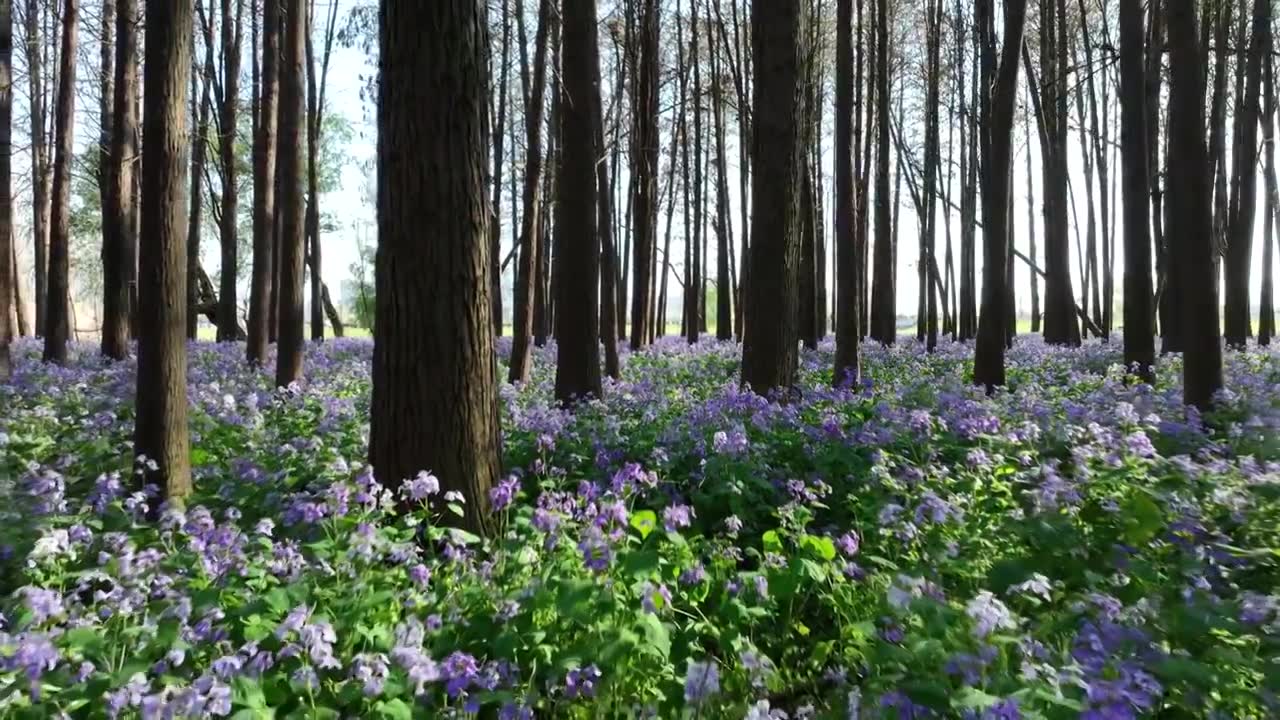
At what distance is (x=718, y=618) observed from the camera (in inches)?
132

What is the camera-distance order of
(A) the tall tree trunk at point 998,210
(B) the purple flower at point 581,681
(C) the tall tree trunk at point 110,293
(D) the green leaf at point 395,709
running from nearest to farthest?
(D) the green leaf at point 395,709 → (B) the purple flower at point 581,681 → (A) the tall tree trunk at point 998,210 → (C) the tall tree trunk at point 110,293

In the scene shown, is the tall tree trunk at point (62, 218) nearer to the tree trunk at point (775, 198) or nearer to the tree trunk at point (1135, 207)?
the tree trunk at point (775, 198)

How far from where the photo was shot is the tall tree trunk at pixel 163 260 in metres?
5.27

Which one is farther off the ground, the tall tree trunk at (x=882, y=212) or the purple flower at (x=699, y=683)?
the tall tree trunk at (x=882, y=212)

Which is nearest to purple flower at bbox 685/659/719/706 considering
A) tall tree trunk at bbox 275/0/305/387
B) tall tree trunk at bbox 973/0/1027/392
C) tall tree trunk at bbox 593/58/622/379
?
tall tree trunk at bbox 593/58/622/379

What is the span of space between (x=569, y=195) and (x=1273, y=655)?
24.2 ft

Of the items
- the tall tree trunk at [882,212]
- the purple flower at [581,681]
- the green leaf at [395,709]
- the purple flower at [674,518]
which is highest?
the tall tree trunk at [882,212]

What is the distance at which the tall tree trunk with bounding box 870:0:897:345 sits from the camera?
12.6m

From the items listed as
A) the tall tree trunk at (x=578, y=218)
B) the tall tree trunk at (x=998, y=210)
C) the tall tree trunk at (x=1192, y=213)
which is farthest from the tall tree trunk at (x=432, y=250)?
the tall tree trunk at (x=998, y=210)

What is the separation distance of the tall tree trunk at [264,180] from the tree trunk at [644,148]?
21.0 feet

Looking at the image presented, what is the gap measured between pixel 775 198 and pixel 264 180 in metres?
7.82

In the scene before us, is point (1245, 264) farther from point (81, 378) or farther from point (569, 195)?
point (81, 378)

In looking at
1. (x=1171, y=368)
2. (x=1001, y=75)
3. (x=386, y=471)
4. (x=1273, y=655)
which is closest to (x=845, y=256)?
(x=1001, y=75)

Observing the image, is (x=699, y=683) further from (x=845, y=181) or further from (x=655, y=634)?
(x=845, y=181)
